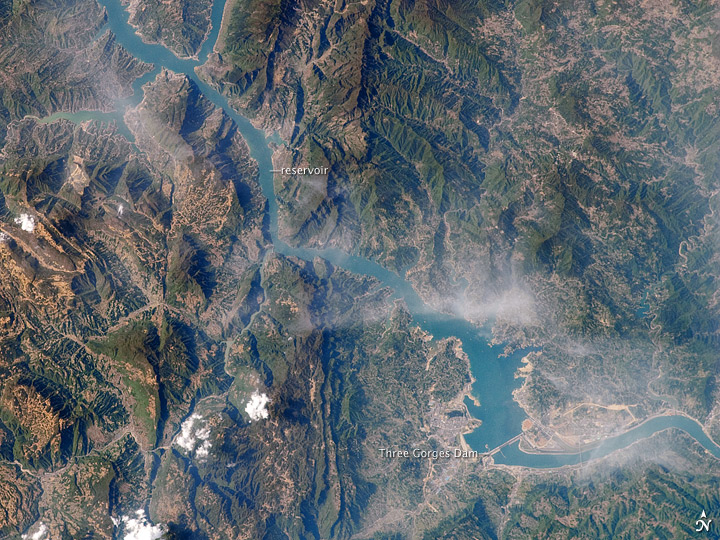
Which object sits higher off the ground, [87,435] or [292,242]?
[292,242]

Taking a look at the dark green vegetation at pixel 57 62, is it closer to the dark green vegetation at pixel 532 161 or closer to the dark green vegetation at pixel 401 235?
the dark green vegetation at pixel 401 235

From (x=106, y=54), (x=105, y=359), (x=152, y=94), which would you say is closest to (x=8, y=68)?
(x=106, y=54)

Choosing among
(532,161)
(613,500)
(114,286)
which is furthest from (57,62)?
(613,500)

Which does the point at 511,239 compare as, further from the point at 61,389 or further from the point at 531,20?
the point at 61,389

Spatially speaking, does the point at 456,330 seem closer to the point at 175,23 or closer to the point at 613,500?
the point at 613,500

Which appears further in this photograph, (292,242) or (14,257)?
(292,242)

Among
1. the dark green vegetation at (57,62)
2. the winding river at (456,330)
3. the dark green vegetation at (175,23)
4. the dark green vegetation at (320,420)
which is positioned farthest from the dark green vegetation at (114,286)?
the dark green vegetation at (175,23)

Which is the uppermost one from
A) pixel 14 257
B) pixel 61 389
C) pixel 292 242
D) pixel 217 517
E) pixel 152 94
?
pixel 152 94
